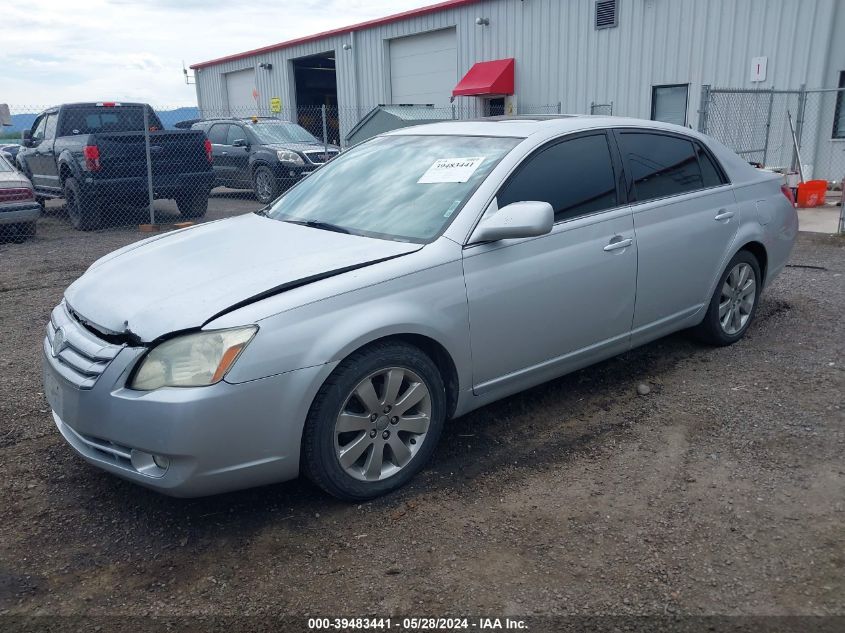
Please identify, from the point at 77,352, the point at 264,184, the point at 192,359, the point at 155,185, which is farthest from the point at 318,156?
the point at 192,359

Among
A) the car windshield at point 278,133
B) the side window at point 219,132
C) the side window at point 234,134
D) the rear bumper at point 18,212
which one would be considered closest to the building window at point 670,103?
the car windshield at point 278,133

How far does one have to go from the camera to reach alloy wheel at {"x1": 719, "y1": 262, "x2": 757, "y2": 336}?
4.92 m

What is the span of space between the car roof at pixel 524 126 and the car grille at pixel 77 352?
88.0 inches

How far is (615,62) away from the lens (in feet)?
55.7

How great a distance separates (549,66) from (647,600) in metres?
17.9

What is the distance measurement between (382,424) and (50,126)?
1159 cm

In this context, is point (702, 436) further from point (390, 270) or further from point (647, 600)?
point (390, 270)

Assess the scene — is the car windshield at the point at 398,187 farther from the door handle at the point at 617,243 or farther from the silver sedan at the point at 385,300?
the door handle at the point at 617,243

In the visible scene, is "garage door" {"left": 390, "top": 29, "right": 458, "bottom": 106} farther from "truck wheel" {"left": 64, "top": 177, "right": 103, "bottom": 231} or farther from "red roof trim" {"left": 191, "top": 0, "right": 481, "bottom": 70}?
"truck wheel" {"left": 64, "top": 177, "right": 103, "bottom": 231}

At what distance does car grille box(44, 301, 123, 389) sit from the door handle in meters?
2.55

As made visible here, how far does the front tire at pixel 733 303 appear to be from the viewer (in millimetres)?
4855

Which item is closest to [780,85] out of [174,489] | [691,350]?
[691,350]

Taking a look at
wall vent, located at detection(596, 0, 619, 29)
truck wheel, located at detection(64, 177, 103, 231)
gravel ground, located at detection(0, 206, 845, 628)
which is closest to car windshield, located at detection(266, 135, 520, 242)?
gravel ground, located at detection(0, 206, 845, 628)

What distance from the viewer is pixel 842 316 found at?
5.80m
